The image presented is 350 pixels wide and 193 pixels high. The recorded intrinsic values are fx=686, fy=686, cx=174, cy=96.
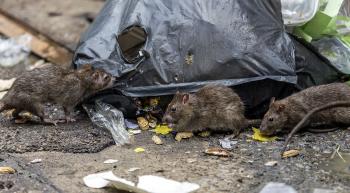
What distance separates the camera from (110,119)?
20.6 ft

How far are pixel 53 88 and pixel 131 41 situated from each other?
91cm

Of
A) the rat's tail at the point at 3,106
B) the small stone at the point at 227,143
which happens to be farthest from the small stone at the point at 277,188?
the rat's tail at the point at 3,106

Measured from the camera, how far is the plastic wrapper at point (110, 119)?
601 cm

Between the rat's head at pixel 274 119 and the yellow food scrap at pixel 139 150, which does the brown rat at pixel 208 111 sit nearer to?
the rat's head at pixel 274 119

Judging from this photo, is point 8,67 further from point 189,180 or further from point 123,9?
point 189,180

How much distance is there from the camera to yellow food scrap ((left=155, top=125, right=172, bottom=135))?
6.19 metres

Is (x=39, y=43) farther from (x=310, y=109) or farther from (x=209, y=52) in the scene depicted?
(x=310, y=109)

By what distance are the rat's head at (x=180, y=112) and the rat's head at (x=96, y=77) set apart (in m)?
0.65

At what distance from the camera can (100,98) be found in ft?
21.4

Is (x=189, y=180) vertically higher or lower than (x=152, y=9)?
lower

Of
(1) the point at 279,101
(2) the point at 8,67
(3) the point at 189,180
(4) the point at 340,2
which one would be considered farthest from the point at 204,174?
(2) the point at 8,67

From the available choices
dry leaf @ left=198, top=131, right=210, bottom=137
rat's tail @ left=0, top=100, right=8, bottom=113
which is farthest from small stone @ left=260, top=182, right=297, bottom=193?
rat's tail @ left=0, top=100, right=8, bottom=113

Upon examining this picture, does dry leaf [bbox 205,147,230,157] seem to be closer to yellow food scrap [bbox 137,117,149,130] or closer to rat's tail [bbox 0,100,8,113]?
yellow food scrap [bbox 137,117,149,130]

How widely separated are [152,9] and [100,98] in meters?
0.98
